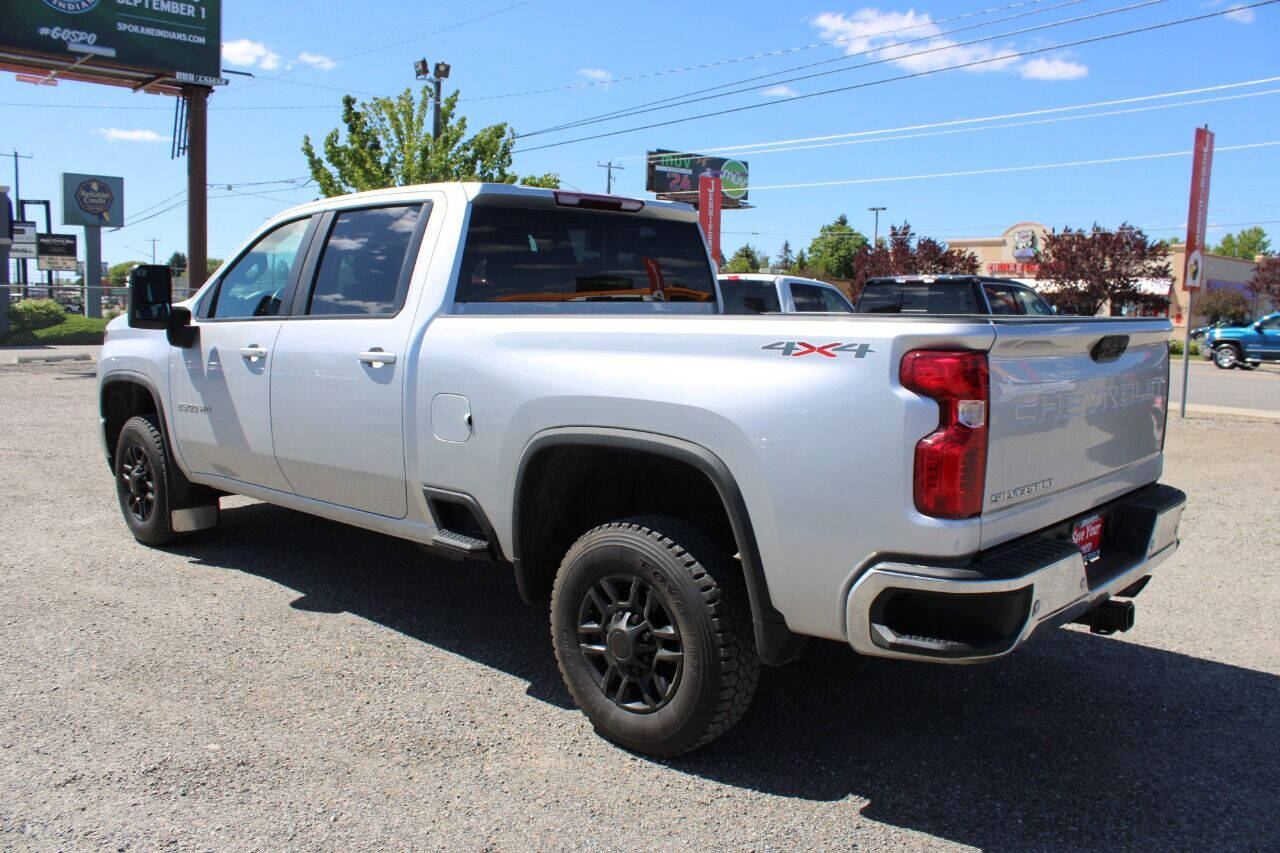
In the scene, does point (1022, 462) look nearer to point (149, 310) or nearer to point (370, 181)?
point (149, 310)

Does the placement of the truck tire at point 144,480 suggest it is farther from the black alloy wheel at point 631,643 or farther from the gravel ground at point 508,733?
the black alloy wheel at point 631,643

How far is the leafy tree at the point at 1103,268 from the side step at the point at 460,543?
37.4 m

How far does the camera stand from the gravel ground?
312 centimetres

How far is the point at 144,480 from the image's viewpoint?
616 cm

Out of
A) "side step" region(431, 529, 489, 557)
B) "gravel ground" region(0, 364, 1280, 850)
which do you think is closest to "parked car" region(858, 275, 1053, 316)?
"gravel ground" region(0, 364, 1280, 850)

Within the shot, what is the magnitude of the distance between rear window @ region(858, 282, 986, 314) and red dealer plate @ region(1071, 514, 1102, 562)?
11.7 meters

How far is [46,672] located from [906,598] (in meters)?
3.52

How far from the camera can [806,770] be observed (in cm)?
351

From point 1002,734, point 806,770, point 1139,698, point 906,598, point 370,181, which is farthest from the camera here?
point 370,181

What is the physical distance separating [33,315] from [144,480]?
85.6 feet

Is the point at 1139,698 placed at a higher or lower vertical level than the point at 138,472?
lower

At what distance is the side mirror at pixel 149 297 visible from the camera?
5.35m

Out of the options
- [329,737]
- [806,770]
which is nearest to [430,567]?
[329,737]

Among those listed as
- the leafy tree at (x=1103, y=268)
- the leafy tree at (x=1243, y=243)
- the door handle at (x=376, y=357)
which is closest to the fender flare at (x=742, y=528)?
the door handle at (x=376, y=357)
